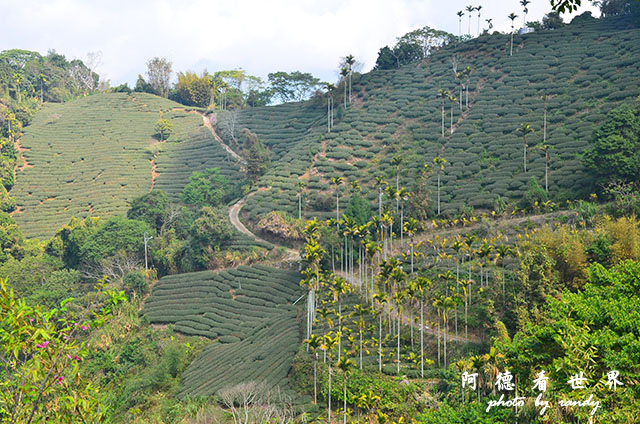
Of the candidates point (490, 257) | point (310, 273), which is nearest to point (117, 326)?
point (310, 273)

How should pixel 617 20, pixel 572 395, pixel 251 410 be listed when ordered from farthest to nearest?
pixel 617 20 → pixel 251 410 → pixel 572 395

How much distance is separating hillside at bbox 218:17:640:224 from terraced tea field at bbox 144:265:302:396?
11.6 m

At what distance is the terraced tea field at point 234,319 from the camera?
38344 mm

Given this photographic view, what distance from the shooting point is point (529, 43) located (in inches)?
3123

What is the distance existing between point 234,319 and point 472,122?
40287mm

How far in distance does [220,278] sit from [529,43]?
2374 inches

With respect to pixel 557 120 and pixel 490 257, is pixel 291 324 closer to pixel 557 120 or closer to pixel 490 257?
pixel 490 257

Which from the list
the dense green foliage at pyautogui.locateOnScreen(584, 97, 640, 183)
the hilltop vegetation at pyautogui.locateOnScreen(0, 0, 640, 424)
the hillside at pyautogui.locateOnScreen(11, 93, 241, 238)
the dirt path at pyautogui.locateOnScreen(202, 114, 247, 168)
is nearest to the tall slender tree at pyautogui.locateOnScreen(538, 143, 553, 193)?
the hilltop vegetation at pyautogui.locateOnScreen(0, 0, 640, 424)

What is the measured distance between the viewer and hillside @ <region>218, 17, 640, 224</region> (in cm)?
5550

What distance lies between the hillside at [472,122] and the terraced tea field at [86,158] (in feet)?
51.8

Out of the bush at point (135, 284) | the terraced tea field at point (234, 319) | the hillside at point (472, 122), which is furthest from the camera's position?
the hillside at point (472, 122)

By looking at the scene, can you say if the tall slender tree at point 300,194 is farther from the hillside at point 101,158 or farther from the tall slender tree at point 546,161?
the tall slender tree at point 546,161

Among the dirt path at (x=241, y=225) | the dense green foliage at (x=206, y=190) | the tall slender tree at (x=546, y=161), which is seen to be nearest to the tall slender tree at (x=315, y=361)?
the dirt path at (x=241, y=225)

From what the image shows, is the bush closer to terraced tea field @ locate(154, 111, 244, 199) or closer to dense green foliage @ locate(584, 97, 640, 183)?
terraced tea field @ locate(154, 111, 244, 199)
